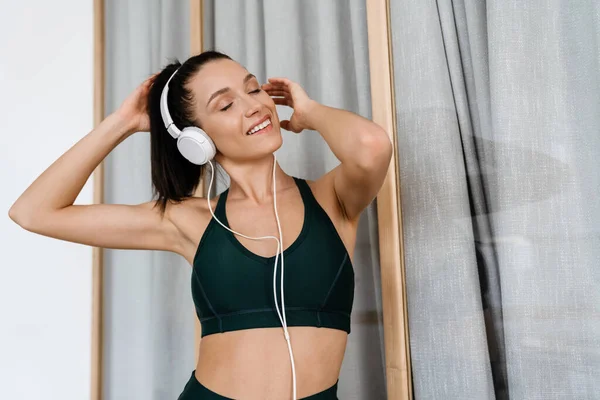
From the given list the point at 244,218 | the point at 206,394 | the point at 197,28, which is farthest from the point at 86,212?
the point at 197,28

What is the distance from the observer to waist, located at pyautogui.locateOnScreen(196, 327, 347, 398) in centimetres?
116

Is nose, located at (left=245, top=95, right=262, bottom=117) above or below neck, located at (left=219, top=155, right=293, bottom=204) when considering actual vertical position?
above

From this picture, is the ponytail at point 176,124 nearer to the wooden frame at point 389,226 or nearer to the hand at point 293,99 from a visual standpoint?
the hand at point 293,99

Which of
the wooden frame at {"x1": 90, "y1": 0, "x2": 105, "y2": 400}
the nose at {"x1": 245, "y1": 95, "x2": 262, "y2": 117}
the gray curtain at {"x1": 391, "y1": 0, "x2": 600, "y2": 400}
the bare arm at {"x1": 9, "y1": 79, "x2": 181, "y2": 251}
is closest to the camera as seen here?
the gray curtain at {"x1": 391, "y1": 0, "x2": 600, "y2": 400}

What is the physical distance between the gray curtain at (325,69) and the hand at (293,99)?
0.17 metres

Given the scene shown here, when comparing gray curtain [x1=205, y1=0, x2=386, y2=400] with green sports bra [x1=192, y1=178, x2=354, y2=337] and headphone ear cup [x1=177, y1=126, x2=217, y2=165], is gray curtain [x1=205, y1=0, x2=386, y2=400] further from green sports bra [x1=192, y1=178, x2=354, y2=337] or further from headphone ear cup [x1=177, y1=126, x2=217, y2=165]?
headphone ear cup [x1=177, y1=126, x2=217, y2=165]

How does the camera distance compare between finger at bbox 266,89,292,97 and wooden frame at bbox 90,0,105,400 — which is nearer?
finger at bbox 266,89,292,97

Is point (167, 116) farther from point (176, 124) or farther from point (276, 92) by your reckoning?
point (276, 92)

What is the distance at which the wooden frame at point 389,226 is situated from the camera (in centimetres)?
131

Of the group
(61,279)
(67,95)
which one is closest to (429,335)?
(61,279)

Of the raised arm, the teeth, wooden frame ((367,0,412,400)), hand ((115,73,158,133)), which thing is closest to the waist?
wooden frame ((367,0,412,400))

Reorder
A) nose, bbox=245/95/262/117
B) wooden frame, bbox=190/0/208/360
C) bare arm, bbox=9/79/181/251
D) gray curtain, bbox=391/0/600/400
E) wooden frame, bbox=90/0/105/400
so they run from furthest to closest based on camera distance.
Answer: wooden frame, bbox=90/0/105/400
wooden frame, bbox=190/0/208/360
bare arm, bbox=9/79/181/251
nose, bbox=245/95/262/117
gray curtain, bbox=391/0/600/400

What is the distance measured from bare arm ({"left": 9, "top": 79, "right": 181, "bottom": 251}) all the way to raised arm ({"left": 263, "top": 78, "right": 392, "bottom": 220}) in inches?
15.7

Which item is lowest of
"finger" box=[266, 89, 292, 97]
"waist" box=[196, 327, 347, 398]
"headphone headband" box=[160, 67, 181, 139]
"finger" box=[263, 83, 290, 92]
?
"waist" box=[196, 327, 347, 398]
